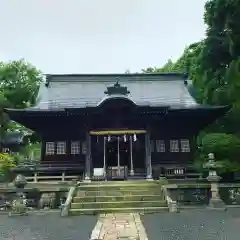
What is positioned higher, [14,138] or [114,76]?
[114,76]

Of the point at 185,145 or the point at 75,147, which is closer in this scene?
the point at 75,147

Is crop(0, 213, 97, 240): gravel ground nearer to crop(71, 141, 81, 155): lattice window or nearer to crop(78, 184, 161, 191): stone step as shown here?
crop(78, 184, 161, 191): stone step

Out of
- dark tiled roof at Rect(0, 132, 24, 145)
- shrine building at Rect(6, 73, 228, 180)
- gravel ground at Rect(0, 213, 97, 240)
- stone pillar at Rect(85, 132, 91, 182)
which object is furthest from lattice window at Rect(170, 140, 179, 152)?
dark tiled roof at Rect(0, 132, 24, 145)

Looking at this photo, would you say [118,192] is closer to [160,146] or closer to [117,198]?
[117,198]

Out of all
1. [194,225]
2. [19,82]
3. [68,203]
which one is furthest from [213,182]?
[19,82]

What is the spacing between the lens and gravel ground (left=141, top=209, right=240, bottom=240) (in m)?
9.22

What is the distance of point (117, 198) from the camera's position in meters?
16.2

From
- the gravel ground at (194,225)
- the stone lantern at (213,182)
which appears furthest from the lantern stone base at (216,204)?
the gravel ground at (194,225)

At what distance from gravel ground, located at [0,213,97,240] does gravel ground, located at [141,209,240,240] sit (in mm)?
2089

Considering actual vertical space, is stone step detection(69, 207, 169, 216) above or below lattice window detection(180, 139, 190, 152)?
below

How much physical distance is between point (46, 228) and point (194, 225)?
493 cm

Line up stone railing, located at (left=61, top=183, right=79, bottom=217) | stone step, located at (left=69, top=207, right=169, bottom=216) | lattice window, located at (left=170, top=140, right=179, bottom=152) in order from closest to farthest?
stone railing, located at (left=61, top=183, right=79, bottom=217) < stone step, located at (left=69, top=207, right=169, bottom=216) < lattice window, located at (left=170, top=140, right=179, bottom=152)

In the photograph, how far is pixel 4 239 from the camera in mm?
9430

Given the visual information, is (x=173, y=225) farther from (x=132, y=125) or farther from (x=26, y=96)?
(x=26, y=96)
